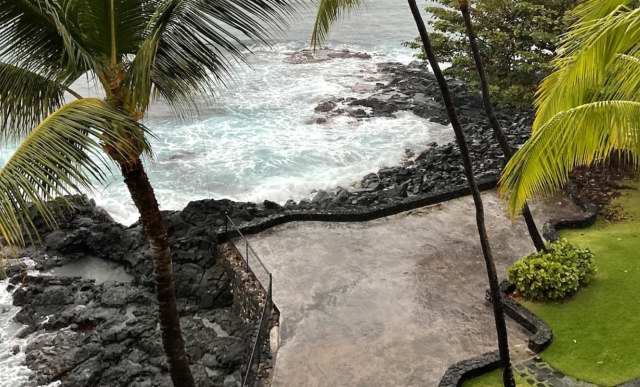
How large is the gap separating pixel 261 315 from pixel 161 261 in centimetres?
364

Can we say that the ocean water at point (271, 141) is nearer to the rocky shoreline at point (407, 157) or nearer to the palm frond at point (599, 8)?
the rocky shoreline at point (407, 157)

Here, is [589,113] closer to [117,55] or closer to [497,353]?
[117,55]

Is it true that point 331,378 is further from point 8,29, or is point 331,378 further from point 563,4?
point 563,4

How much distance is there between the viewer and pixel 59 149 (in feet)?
13.5

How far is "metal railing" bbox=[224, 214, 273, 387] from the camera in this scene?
8703mm

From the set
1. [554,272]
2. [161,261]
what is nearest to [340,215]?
[554,272]

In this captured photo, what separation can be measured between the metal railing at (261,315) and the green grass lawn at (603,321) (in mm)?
3048

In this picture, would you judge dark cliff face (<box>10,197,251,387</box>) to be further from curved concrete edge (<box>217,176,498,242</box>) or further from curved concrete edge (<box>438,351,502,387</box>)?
curved concrete edge (<box>438,351,502,387</box>)

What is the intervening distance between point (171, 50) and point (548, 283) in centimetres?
700

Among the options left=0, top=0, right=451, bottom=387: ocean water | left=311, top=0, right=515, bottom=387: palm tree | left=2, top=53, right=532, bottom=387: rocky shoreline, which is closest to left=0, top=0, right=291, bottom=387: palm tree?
left=311, top=0, right=515, bottom=387: palm tree

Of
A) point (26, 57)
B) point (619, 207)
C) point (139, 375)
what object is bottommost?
point (619, 207)

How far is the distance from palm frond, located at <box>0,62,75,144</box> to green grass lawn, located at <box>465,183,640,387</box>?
6411 mm

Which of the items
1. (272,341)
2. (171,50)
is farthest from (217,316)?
(171,50)

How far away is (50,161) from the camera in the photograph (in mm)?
4203
